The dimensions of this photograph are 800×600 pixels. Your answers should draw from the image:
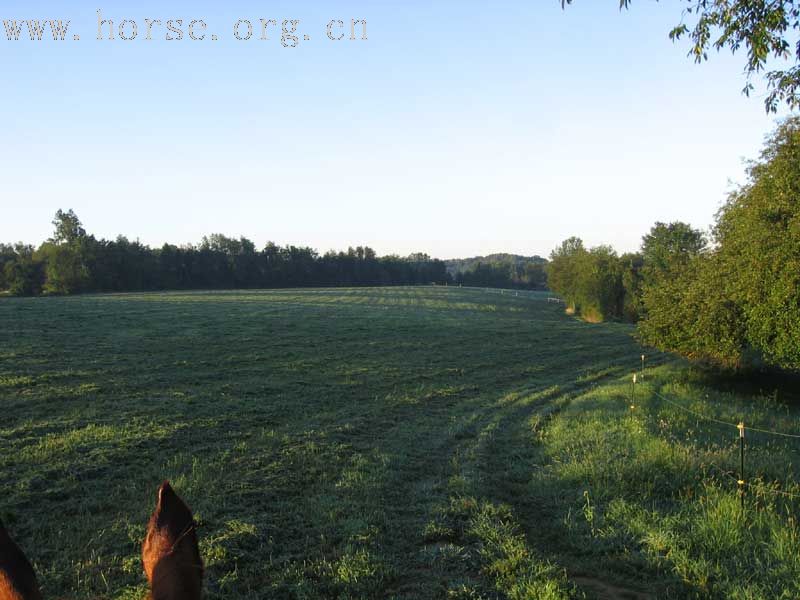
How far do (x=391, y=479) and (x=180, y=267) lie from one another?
106m

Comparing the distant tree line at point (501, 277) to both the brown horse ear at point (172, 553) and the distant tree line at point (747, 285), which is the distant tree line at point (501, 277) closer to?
the distant tree line at point (747, 285)

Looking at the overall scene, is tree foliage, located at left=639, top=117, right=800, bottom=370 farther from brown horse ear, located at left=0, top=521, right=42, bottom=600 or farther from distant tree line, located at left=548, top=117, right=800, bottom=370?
brown horse ear, located at left=0, top=521, right=42, bottom=600

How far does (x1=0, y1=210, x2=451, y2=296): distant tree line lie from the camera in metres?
77.8

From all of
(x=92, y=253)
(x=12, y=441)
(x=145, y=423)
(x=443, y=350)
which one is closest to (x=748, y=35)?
(x=145, y=423)

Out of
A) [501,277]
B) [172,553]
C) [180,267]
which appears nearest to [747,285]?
[172,553]

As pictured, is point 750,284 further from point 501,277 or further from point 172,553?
point 501,277

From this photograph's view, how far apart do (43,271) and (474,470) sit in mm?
90072

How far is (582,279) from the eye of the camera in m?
59.8

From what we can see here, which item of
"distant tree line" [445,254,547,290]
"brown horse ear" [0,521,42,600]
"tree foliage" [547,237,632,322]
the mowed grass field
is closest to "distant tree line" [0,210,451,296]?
"distant tree line" [445,254,547,290]

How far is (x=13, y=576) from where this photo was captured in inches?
56.5

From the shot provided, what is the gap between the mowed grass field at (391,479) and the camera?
6.08m

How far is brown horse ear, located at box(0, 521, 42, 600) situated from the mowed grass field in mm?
4304

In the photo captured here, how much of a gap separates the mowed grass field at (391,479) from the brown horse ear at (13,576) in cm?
430

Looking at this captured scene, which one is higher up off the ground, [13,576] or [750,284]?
[750,284]
